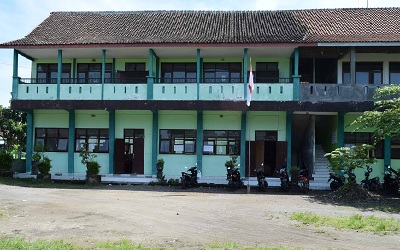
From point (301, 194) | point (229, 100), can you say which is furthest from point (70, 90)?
point (301, 194)

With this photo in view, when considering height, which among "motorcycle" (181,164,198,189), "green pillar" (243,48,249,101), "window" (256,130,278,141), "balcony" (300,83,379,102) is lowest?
"motorcycle" (181,164,198,189)

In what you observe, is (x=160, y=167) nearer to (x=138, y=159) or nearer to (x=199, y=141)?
(x=138, y=159)

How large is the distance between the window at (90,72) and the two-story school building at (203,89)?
0.17ft

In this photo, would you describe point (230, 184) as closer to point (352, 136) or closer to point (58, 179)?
point (352, 136)

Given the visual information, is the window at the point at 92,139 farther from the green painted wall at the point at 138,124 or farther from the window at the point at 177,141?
the window at the point at 177,141

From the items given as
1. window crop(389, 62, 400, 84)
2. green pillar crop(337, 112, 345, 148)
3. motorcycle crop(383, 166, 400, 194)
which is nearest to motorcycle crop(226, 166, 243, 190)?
green pillar crop(337, 112, 345, 148)

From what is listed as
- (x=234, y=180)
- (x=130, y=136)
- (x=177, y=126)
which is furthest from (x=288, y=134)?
(x=130, y=136)

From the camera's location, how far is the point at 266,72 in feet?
70.6

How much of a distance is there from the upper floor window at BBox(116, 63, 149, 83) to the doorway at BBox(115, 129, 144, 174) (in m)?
2.63

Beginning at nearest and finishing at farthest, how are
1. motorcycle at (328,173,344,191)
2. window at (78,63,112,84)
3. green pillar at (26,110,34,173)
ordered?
motorcycle at (328,173,344,191), green pillar at (26,110,34,173), window at (78,63,112,84)

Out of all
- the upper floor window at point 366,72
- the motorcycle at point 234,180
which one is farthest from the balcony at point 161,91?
the motorcycle at point 234,180

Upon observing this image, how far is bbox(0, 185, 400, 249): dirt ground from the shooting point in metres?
7.90

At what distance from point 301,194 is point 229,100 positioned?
204 inches

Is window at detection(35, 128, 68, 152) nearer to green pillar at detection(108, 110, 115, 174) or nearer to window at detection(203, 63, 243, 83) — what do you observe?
green pillar at detection(108, 110, 115, 174)
